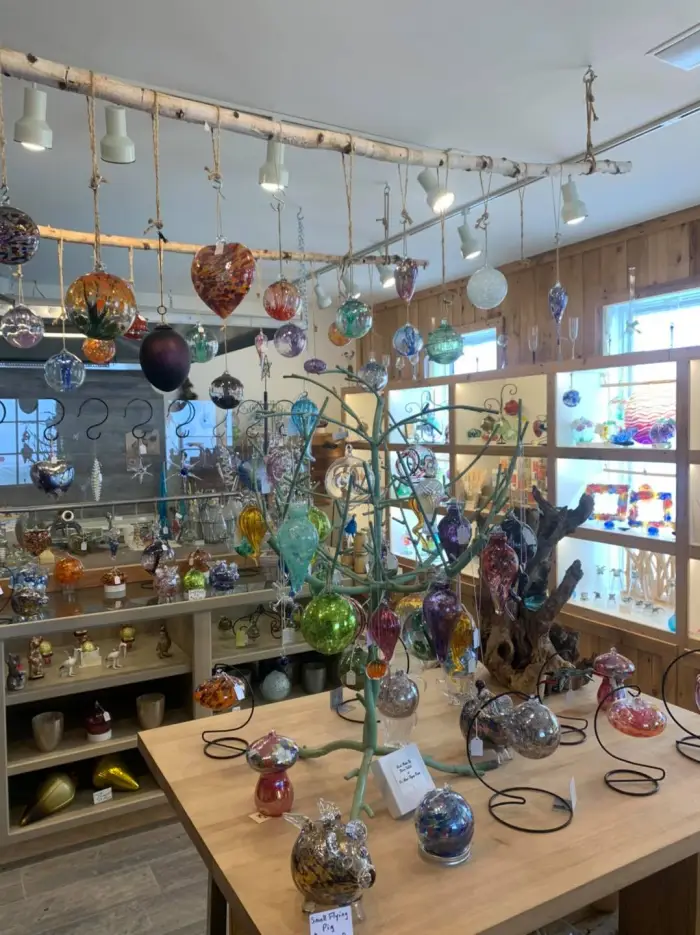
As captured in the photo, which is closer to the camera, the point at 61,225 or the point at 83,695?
the point at 83,695

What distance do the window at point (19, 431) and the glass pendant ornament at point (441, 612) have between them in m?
3.47

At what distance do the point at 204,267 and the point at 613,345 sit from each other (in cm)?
287

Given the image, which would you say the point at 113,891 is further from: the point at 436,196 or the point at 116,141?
the point at 436,196

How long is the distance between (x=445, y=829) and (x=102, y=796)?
5.86ft

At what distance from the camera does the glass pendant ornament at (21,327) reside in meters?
1.87

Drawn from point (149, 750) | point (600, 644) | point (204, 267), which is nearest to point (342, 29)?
point (204, 267)

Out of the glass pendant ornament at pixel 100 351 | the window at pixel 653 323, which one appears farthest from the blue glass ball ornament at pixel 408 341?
the window at pixel 653 323

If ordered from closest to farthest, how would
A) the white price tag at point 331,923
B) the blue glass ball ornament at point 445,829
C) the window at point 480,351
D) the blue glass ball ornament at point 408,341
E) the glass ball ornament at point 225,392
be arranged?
1. the white price tag at point 331,923
2. the blue glass ball ornament at point 445,829
3. the blue glass ball ornament at point 408,341
4. the glass ball ornament at point 225,392
5. the window at point 480,351

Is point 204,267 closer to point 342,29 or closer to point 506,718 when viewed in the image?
point 342,29

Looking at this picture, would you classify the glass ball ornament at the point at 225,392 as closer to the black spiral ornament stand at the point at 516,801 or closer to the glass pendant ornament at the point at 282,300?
the glass pendant ornament at the point at 282,300

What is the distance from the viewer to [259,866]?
45.0 inches

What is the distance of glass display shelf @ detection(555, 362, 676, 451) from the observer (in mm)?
3043

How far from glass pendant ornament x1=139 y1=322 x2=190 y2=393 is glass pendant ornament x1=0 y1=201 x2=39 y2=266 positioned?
11.8 inches

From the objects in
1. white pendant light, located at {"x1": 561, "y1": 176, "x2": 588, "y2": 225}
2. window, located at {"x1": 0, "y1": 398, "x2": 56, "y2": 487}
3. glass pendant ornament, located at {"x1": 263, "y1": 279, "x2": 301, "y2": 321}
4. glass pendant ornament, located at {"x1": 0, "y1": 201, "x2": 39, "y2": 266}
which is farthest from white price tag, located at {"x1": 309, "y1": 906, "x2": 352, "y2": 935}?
window, located at {"x1": 0, "y1": 398, "x2": 56, "y2": 487}
